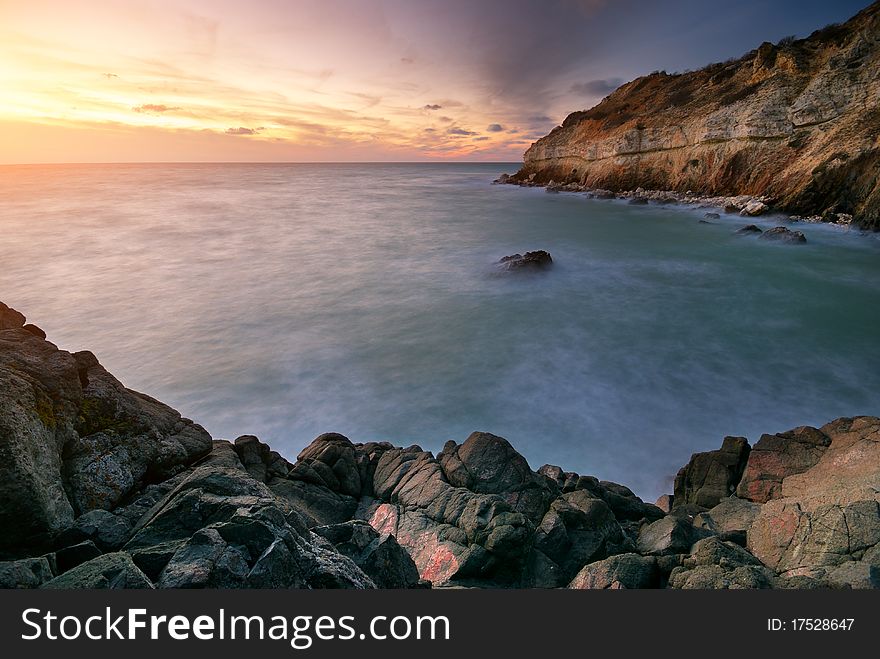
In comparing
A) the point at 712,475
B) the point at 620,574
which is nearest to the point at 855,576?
the point at 620,574

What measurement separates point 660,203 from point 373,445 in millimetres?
44882

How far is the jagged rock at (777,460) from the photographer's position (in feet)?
22.9

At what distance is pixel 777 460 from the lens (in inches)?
286

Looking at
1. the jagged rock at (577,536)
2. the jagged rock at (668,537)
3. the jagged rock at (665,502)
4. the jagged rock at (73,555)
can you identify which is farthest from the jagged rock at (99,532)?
the jagged rock at (665,502)

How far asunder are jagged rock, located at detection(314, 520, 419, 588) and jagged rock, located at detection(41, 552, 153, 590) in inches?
72.1

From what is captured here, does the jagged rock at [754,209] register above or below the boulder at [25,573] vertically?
above

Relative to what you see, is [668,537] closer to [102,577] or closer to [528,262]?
[102,577]

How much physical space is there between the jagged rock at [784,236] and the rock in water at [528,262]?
1484 centimetres

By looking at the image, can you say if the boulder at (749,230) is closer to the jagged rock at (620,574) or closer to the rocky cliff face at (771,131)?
the rocky cliff face at (771,131)

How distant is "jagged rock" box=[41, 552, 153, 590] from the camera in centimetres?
293

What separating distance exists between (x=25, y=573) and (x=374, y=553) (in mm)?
2667

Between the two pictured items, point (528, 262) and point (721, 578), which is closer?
point (721, 578)

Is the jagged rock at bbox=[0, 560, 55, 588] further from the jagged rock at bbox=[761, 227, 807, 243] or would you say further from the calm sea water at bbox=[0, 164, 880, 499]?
the jagged rock at bbox=[761, 227, 807, 243]

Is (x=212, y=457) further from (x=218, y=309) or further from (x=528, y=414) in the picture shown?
(x=218, y=309)
